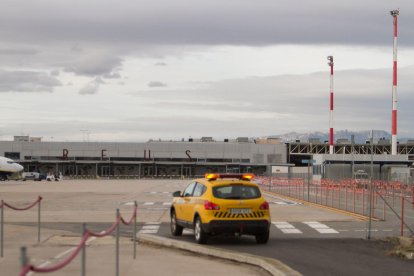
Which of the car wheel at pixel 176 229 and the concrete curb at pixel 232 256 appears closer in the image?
the concrete curb at pixel 232 256

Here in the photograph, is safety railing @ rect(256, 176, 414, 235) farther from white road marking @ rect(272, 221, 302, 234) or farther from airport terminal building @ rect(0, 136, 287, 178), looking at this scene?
airport terminal building @ rect(0, 136, 287, 178)

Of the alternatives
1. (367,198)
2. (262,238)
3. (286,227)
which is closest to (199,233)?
(262,238)

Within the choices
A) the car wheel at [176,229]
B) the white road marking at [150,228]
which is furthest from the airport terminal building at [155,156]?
the car wheel at [176,229]

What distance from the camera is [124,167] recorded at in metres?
140

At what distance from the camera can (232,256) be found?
43.1ft

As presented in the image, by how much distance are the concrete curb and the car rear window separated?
159cm

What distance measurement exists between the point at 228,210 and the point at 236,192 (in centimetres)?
59

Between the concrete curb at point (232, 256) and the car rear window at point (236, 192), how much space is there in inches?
62.5

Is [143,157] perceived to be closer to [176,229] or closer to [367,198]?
[367,198]

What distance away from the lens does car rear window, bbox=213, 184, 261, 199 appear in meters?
15.8

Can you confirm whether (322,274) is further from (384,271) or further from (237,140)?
(237,140)

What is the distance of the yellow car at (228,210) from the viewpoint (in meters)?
15.5

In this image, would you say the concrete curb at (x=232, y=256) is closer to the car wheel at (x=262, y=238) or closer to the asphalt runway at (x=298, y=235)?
the asphalt runway at (x=298, y=235)

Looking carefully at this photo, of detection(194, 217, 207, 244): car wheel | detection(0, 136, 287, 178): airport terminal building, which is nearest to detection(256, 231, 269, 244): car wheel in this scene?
detection(194, 217, 207, 244): car wheel
